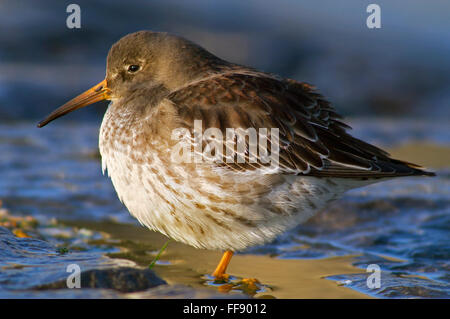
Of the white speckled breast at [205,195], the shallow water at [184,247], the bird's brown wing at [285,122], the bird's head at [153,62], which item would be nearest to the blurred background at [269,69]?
the shallow water at [184,247]

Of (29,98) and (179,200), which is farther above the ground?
(29,98)

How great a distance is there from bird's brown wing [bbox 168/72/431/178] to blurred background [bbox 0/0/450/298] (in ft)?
3.76

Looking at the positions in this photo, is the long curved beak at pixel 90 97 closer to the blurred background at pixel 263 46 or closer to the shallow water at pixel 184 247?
the shallow water at pixel 184 247

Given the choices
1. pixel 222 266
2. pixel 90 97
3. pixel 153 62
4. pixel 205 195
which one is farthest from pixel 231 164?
pixel 90 97

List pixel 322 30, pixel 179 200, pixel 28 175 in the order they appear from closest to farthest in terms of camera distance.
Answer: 1. pixel 179 200
2. pixel 28 175
3. pixel 322 30

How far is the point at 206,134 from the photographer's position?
6121mm

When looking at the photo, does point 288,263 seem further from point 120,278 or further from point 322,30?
point 322,30

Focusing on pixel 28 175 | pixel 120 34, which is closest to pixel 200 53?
pixel 28 175

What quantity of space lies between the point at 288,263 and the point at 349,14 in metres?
13.2

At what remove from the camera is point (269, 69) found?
16062 millimetres

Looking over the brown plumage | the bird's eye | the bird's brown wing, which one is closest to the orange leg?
the brown plumage

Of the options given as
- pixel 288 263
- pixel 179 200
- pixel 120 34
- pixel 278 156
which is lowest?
pixel 288 263

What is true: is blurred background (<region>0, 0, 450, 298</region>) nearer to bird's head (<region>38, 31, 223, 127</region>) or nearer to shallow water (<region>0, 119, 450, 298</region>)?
shallow water (<region>0, 119, 450, 298</region>)

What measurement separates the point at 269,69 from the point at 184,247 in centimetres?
924
